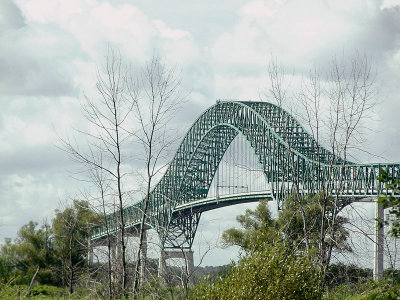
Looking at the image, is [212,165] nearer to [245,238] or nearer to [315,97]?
[245,238]

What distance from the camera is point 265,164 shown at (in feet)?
205

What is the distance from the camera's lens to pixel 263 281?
11.8 metres

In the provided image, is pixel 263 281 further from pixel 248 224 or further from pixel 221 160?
pixel 221 160

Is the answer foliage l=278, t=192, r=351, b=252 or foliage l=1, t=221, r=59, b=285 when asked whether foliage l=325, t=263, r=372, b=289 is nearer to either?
foliage l=278, t=192, r=351, b=252

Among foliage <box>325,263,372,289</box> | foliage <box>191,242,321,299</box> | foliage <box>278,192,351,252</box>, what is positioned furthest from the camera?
foliage <box>325,263,372,289</box>

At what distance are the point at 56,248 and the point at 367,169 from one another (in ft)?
90.4

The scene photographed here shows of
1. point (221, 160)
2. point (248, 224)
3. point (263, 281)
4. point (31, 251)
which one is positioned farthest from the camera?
point (221, 160)

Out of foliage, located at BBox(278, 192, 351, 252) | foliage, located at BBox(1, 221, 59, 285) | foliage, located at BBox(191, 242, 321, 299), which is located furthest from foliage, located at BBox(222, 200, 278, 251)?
foliage, located at BBox(191, 242, 321, 299)

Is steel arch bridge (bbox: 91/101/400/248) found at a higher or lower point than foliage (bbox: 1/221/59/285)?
Answer: higher

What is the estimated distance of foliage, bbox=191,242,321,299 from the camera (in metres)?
11.5

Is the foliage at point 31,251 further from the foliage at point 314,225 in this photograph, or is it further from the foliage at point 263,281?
the foliage at point 263,281

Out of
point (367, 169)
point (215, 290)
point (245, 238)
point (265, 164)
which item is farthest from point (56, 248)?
point (215, 290)

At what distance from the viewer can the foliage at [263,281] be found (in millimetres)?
11516

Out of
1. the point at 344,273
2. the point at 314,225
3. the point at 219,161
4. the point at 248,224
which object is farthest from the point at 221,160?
Result: the point at 344,273
